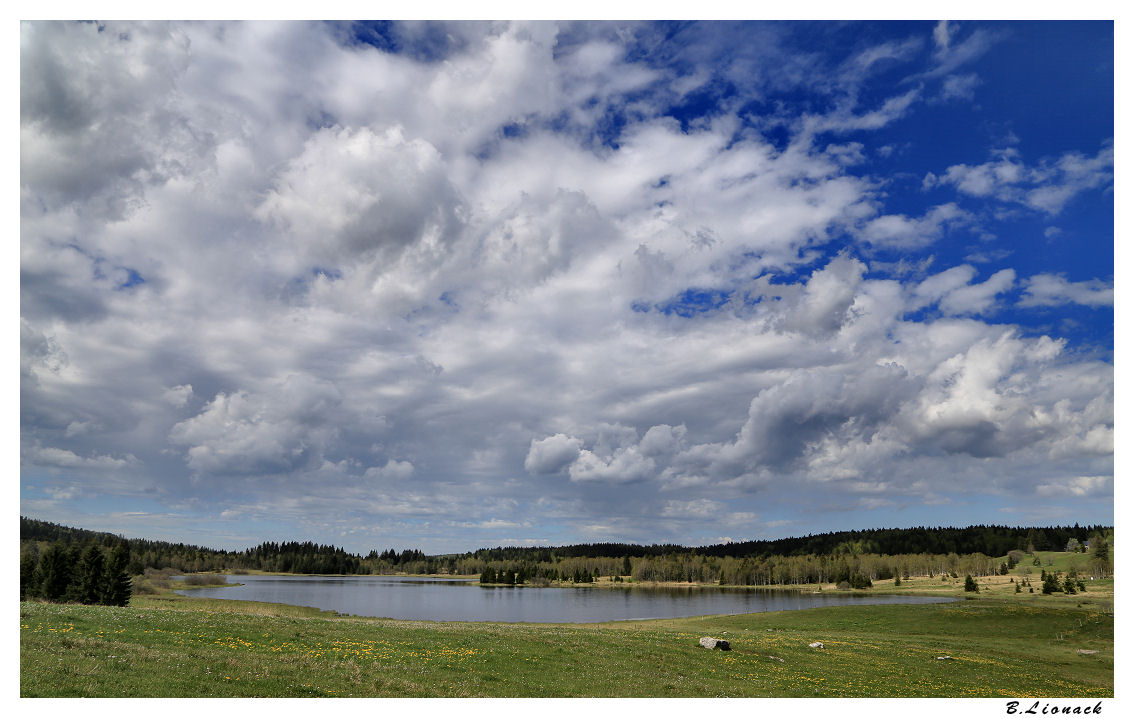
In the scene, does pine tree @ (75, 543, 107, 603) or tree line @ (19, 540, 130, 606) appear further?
pine tree @ (75, 543, 107, 603)

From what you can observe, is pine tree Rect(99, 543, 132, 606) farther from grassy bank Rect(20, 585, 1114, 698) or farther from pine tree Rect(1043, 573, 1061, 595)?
pine tree Rect(1043, 573, 1061, 595)

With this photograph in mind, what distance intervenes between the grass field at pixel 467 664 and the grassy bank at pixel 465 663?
101 mm

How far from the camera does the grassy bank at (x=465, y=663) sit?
21.9 metres

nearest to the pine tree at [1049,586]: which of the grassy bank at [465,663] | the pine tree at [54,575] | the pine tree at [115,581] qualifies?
the grassy bank at [465,663]

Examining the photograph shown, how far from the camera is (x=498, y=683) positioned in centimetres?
2642

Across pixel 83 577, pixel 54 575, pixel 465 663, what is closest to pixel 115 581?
pixel 83 577

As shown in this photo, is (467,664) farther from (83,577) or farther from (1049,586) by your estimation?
(1049,586)

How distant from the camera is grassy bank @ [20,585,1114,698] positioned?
863 inches

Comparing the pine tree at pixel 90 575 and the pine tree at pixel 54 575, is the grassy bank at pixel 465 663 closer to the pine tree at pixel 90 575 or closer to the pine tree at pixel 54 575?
the pine tree at pixel 90 575

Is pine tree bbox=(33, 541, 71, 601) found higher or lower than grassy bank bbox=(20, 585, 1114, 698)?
lower

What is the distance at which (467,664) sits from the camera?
96.5 ft

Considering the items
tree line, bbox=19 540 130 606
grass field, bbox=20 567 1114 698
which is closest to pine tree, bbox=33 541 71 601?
tree line, bbox=19 540 130 606

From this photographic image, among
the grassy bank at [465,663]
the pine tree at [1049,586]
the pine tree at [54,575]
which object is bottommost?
the pine tree at [1049,586]

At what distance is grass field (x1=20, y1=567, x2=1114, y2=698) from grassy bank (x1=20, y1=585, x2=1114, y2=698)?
101mm
